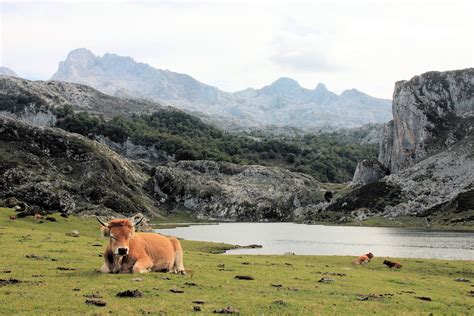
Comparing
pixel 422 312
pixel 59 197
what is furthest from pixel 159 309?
pixel 59 197

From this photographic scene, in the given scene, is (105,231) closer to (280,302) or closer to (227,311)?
(227,311)

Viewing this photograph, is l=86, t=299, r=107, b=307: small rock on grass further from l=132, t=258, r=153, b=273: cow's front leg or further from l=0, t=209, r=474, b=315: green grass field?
l=132, t=258, r=153, b=273: cow's front leg

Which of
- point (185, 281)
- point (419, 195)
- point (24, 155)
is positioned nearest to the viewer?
point (185, 281)

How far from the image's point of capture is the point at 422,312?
66.8 feet

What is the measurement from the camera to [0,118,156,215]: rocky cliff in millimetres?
151375

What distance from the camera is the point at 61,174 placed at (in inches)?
6678

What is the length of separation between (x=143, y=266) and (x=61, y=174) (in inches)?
6217

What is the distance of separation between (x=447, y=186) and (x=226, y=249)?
129279mm

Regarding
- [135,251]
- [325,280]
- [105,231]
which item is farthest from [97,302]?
[325,280]

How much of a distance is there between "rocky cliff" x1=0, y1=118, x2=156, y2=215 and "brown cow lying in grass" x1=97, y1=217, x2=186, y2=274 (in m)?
132

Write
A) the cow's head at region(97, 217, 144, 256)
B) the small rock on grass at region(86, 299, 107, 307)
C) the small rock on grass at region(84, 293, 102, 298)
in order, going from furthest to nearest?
the cow's head at region(97, 217, 144, 256)
the small rock on grass at region(84, 293, 102, 298)
the small rock on grass at region(86, 299, 107, 307)

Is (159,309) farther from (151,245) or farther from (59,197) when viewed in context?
(59,197)

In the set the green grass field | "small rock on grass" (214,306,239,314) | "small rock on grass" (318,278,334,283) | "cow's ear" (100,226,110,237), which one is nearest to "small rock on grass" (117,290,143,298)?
the green grass field

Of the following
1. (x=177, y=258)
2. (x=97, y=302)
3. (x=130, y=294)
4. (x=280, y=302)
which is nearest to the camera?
(x=97, y=302)
